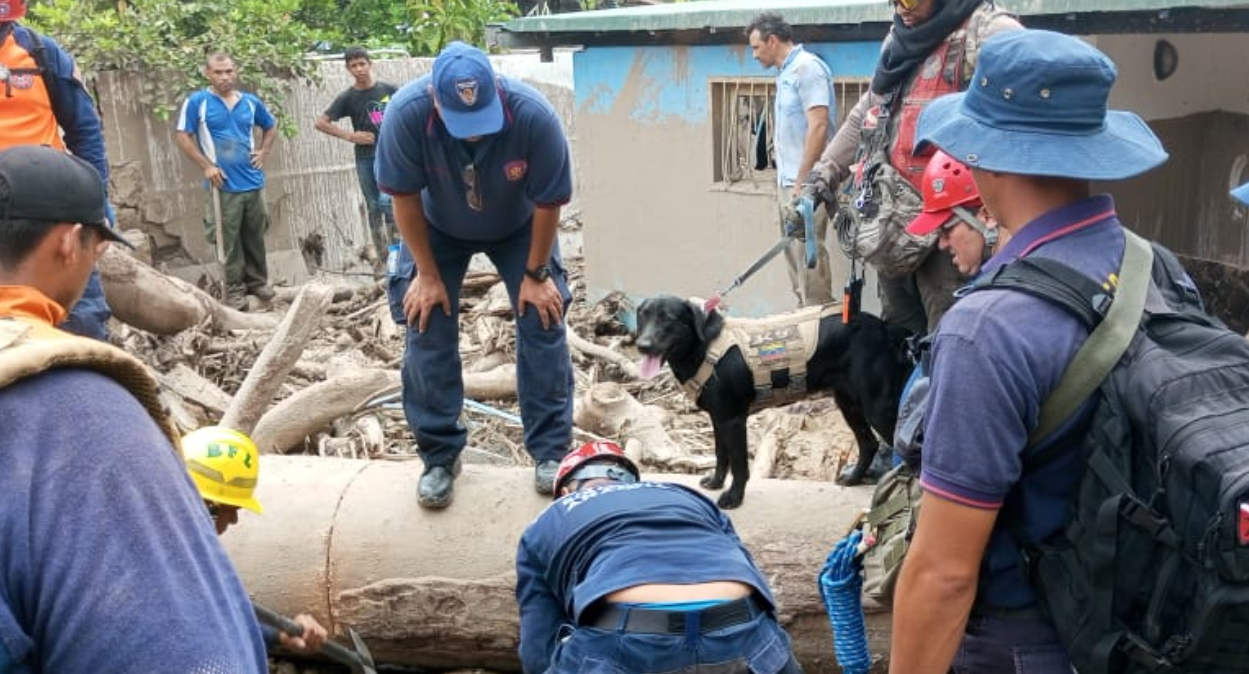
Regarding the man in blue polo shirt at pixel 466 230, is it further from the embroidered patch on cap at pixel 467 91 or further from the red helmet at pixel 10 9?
the red helmet at pixel 10 9

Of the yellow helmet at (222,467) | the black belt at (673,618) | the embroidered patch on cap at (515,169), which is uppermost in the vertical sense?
the embroidered patch on cap at (515,169)

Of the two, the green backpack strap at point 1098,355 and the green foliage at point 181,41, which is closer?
the green backpack strap at point 1098,355

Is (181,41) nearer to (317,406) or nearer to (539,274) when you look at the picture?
(317,406)

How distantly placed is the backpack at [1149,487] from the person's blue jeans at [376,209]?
36.0 ft

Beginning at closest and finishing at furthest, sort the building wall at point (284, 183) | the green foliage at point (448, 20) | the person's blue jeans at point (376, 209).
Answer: the building wall at point (284, 183) < the person's blue jeans at point (376, 209) < the green foliage at point (448, 20)

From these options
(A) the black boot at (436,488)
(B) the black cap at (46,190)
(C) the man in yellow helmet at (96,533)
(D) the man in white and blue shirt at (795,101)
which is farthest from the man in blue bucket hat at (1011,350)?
(D) the man in white and blue shirt at (795,101)

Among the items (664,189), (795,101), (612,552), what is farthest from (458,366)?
(664,189)

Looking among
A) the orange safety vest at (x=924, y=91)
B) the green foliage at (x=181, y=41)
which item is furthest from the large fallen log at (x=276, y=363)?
the green foliage at (x=181, y=41)

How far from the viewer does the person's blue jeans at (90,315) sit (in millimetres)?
5172

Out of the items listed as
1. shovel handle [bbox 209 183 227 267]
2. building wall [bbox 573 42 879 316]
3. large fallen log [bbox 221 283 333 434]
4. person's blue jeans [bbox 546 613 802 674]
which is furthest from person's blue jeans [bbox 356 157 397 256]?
person's blue jeans [bbox 546 613 802 674]

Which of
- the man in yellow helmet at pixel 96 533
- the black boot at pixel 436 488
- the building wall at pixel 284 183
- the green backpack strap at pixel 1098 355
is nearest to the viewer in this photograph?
the man in yellow helmet at pixel 96 533

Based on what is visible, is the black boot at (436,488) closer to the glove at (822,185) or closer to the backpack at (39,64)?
the glove at (822,185)

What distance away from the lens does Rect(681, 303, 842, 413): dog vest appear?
198 inches

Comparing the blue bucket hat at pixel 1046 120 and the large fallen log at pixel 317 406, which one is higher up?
the blue bucket hat at pixel 1046 120
